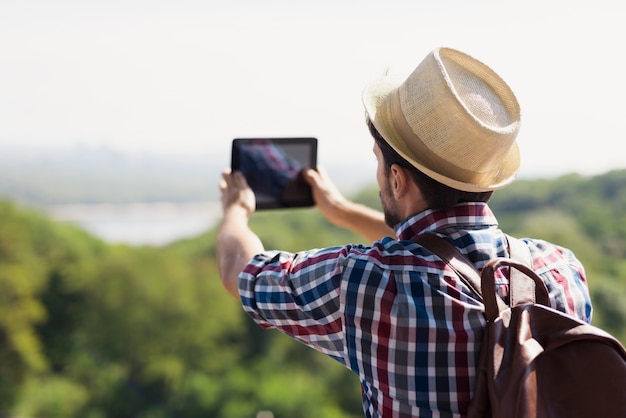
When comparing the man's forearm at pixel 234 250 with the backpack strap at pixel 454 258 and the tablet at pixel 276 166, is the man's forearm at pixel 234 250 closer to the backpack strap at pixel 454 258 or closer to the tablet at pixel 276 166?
the tablet at pixel 276 166

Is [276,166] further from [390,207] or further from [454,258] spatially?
[454,258]

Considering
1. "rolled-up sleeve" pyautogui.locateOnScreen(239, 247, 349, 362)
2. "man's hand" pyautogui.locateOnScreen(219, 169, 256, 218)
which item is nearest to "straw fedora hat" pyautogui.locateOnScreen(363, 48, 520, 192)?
"rolled-up sleeve" pyautogui.locateOnScreen(239, 247, 349, 362)

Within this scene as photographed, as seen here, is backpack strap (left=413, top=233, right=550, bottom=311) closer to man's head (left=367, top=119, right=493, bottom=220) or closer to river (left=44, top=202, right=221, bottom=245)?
man's head (left=367, top=119, right=493, bottom=220)

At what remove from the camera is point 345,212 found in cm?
184

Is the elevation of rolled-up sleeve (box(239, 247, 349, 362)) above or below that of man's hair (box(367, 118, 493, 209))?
below

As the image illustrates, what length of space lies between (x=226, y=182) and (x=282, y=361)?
13367 mm

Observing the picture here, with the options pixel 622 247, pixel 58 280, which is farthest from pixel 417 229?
pixel 58 280

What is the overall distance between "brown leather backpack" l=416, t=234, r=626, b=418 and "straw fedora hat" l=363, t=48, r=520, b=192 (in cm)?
20

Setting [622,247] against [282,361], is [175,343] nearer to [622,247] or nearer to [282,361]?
[282,361]

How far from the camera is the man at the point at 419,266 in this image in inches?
44.2

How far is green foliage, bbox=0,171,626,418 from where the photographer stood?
14.3 m

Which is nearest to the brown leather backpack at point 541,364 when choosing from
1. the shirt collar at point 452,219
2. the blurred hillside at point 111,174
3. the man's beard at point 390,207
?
the shirt collar at point 452,219

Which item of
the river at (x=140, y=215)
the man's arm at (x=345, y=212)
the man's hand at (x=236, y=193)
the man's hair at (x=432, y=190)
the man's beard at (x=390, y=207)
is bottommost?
the river at (x=140, y=215)

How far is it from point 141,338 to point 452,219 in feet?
49.8
